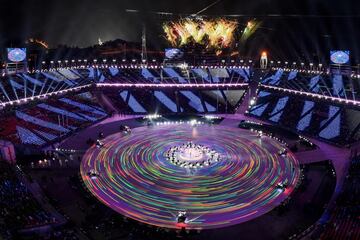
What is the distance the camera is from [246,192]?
91.5 feet

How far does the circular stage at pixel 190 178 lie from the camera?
25.3 metres

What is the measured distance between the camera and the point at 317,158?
34125 millimetres

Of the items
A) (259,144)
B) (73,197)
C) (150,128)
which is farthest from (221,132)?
(73,197)

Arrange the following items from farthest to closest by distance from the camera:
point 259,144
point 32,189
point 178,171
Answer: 1. point 259,144
2. point 178,171
3. point 32,189

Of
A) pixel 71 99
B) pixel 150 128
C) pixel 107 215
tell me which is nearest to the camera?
pixel 107 215

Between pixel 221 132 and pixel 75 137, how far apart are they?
16.9 meters

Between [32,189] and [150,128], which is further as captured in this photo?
[150,128]

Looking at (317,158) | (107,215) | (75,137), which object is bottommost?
(107,215)

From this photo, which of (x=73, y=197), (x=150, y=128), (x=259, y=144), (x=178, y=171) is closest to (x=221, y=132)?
(x=259, y=144)

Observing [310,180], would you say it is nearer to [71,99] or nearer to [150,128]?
[150,128]

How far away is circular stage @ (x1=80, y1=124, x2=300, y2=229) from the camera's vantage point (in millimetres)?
25266

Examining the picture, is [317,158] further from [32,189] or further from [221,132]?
[32,189]

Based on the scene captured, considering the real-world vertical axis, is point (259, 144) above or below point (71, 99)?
below

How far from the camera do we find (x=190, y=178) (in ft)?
100
